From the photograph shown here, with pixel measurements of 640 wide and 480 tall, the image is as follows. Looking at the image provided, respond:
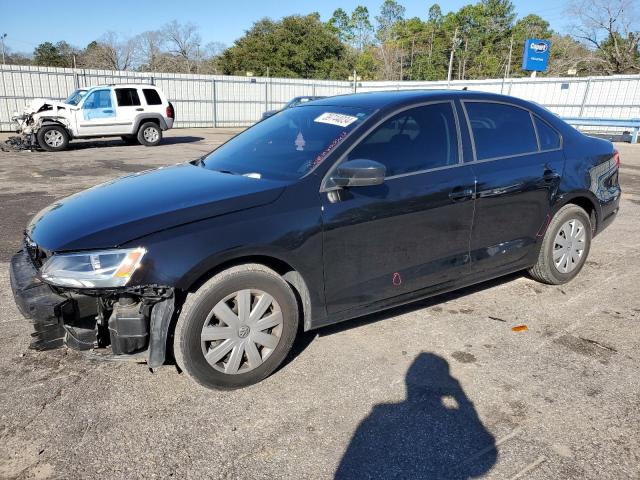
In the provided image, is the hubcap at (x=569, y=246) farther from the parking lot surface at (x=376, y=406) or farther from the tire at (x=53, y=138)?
the tire at (x=53, y=138)

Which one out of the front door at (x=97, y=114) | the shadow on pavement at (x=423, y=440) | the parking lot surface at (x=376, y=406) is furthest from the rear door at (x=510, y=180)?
the front door at (x=97, y=114)

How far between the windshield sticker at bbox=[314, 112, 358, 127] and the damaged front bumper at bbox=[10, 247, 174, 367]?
163cm

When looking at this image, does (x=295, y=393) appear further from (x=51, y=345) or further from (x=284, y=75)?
(x=284, y=75)

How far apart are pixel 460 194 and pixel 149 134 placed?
1506 cm

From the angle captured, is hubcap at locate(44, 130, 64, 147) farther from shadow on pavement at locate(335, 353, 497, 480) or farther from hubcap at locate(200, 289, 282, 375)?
shadow on pavement at locate(335, 353, 497, 480)

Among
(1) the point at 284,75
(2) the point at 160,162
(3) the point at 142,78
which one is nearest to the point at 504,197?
(2) the point at 160,162

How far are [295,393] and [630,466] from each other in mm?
1684

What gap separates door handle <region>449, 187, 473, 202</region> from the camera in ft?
11.4

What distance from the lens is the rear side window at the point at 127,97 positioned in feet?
51.4

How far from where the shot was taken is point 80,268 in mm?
2531

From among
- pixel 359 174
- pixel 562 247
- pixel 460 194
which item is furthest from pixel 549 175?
pixel 359 174

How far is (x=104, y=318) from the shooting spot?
264 cm

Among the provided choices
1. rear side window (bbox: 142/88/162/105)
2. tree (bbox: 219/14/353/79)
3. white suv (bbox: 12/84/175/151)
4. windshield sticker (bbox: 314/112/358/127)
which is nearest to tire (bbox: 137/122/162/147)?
white suv (bbox: 12/84/175/151)

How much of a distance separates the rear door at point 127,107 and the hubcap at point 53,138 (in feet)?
5.76
